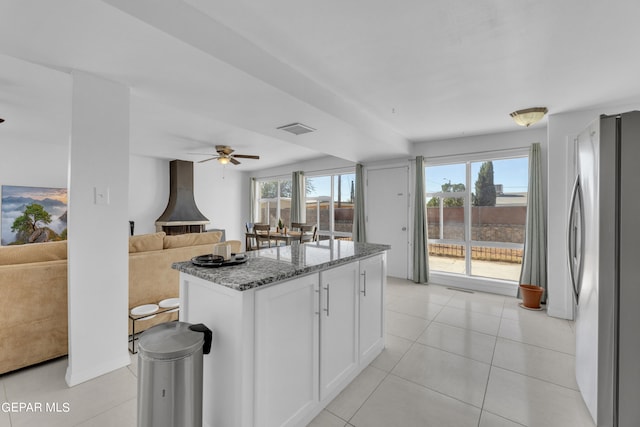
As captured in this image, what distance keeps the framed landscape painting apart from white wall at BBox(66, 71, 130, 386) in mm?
4309

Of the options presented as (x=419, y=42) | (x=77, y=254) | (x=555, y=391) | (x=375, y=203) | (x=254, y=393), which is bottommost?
(x=555, y=391)

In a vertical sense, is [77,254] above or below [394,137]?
below

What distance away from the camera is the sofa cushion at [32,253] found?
2219 millimetres

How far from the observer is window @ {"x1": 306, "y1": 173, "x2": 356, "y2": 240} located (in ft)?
20.7

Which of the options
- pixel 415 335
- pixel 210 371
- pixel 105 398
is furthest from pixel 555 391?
pixel 105 398

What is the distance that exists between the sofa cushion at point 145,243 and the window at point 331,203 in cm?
408

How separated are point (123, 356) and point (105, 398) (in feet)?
1.33

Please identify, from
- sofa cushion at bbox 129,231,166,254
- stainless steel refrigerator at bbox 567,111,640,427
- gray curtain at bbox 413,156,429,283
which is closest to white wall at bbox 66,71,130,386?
sofa cushion at bbox 129,231,166,254

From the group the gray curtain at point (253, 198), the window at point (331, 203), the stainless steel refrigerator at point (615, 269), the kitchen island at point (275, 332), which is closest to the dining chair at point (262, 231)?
the window at point (331, 203)

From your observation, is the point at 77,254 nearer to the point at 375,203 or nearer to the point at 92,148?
the point at 92,148

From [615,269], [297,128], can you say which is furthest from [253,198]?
[615,269]

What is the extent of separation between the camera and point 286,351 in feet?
4.97

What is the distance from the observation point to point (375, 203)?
5512mm

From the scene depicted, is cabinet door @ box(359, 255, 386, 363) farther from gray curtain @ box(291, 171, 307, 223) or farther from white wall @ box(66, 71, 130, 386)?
gray curtain @ box(291, 171, 307, 223)
